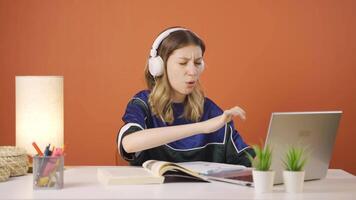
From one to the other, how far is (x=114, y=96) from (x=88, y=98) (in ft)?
0.49

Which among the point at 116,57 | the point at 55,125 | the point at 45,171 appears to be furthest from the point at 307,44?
the point at 45,171

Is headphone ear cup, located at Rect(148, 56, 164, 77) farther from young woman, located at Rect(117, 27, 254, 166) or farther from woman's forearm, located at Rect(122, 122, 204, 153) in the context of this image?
woman's forearm, located at Rect(122, 122, 204, 153)

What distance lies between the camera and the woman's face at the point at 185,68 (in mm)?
2816

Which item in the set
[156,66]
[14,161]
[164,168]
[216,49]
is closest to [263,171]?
[164,168]

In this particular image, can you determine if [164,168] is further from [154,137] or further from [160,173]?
[154,137]

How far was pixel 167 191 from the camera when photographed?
6.58 feet

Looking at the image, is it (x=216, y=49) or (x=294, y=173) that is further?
(x=216, y=49)

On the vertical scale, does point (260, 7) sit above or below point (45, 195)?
above

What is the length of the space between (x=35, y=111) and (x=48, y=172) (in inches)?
23.7

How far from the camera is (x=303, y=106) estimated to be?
12.2 feet

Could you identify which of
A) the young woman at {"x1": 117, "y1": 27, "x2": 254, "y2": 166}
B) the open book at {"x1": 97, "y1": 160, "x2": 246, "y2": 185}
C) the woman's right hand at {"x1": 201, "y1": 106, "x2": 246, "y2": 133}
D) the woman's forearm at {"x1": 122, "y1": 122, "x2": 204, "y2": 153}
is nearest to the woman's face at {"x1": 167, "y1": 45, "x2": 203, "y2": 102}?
the young woman at {"x1": 117, "y1": 27, "x2": 254, "y2": 166}

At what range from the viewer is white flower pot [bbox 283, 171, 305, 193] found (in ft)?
6.54

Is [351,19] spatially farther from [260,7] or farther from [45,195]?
[45,195]

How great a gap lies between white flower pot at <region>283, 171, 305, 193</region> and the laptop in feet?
0.23
